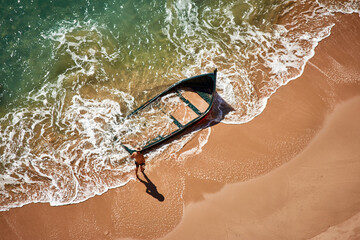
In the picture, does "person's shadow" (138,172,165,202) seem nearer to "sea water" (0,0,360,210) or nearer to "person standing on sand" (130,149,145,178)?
"person standing on sand" (130,149,145,178)

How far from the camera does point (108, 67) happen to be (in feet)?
42.0

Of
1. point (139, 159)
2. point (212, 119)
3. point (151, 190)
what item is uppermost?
point (212, 119)

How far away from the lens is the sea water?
10.2 metres

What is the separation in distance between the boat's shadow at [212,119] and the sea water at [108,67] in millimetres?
124

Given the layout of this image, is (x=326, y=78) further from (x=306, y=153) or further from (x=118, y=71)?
(x=118, y=71)

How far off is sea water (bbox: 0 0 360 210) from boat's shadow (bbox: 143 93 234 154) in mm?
124

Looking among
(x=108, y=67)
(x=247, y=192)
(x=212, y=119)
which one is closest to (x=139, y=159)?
(x=212, y=119)

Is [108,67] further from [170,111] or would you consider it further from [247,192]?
[247,192]

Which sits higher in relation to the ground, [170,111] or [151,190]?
[170,111]

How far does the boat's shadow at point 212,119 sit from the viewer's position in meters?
10.3

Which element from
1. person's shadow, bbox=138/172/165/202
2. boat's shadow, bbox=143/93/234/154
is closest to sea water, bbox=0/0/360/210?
boat's shadow, bbox=143/93/234/154

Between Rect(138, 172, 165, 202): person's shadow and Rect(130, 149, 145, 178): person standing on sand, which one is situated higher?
Rect(130, 149, 145, 178): person standing on sand

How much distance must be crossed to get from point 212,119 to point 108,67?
6.10 metres

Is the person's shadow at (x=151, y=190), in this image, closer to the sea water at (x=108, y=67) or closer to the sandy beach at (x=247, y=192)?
the sandy beach at (x=247, y=192)
